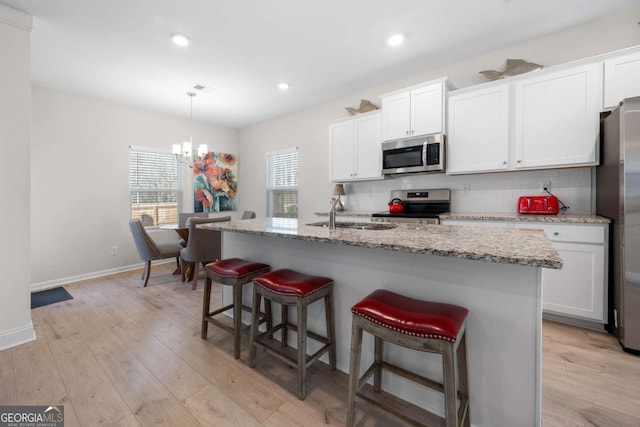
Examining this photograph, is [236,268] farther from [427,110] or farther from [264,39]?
[427,110]

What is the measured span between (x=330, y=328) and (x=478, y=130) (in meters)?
2.56

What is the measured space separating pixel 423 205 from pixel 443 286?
231 cm

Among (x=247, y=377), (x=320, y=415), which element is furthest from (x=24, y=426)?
(x=320, y=415)

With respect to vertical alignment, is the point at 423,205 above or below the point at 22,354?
above

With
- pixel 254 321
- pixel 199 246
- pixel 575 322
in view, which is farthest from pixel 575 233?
pixel 199 246

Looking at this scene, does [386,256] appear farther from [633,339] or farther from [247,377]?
[633,339]

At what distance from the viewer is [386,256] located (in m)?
1.55

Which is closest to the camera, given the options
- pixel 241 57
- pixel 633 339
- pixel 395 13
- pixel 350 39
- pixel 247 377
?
pixel 247 377

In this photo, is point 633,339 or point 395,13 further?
point 395,13

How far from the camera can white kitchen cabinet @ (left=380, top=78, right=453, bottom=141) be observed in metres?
3.08

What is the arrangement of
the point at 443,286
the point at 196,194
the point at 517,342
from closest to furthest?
1. the point at 517,342
2. the point at 443,286
3. the point at 196,194

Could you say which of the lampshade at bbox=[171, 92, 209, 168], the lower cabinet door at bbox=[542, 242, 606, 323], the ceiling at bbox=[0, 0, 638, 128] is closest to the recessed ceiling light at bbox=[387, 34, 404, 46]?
the ceiling at bbox=[0, 0, 638, 128]

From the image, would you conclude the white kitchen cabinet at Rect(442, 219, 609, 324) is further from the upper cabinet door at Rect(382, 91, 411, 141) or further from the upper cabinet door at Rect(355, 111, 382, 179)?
the upper cabinet door at Rect(355, 111, 382, 179)

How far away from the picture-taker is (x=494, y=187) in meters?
3.07
